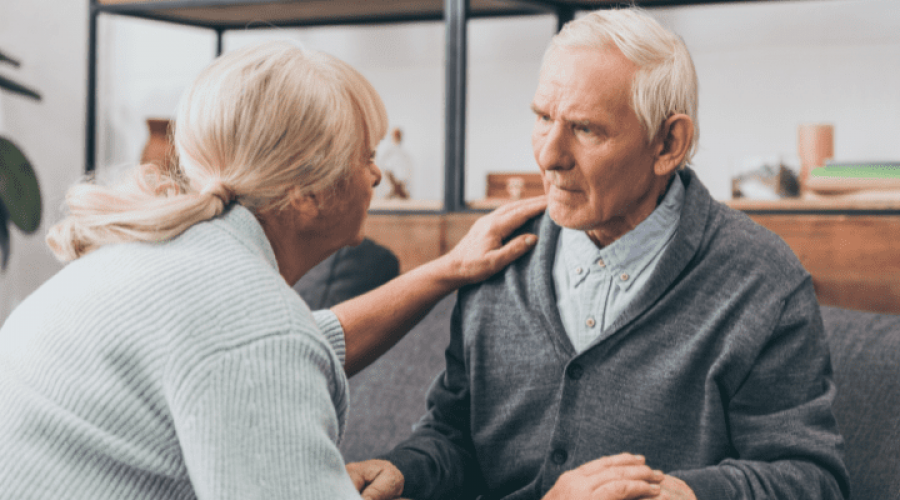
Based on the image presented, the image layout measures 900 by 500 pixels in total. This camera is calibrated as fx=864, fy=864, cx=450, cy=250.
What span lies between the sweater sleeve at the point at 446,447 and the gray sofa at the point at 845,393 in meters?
0.41

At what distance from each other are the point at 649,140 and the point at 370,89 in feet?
1.35

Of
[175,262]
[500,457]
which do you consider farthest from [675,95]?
[175,262]

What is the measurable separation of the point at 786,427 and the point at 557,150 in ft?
1.50

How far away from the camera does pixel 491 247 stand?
1.35 metres

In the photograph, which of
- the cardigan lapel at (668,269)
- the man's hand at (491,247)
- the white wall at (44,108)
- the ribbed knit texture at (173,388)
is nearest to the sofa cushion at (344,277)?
the man's hand at (491,247)

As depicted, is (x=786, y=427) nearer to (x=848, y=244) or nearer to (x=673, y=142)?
(x=673, y=142)

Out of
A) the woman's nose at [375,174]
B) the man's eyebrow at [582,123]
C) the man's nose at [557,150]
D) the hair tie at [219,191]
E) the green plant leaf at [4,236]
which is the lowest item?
the green plant leaf at [4,236]

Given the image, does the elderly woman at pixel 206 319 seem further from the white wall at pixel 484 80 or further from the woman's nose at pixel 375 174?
the white wall at pixel 484 80

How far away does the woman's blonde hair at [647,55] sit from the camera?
1.15 m

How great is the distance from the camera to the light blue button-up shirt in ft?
4.02

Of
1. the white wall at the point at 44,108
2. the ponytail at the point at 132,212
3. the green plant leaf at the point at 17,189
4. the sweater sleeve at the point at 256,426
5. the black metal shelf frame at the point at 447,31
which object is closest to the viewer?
the sweater sleeve at the point at 256,426

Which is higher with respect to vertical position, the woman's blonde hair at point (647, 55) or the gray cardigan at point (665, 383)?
the woman's blonde hair at point (647, 55)

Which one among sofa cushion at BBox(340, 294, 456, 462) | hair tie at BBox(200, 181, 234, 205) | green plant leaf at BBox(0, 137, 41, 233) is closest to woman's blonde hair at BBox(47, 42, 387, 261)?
hair tie at BBox(200, 181, 234, 205)

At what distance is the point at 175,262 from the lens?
2.73 feet
